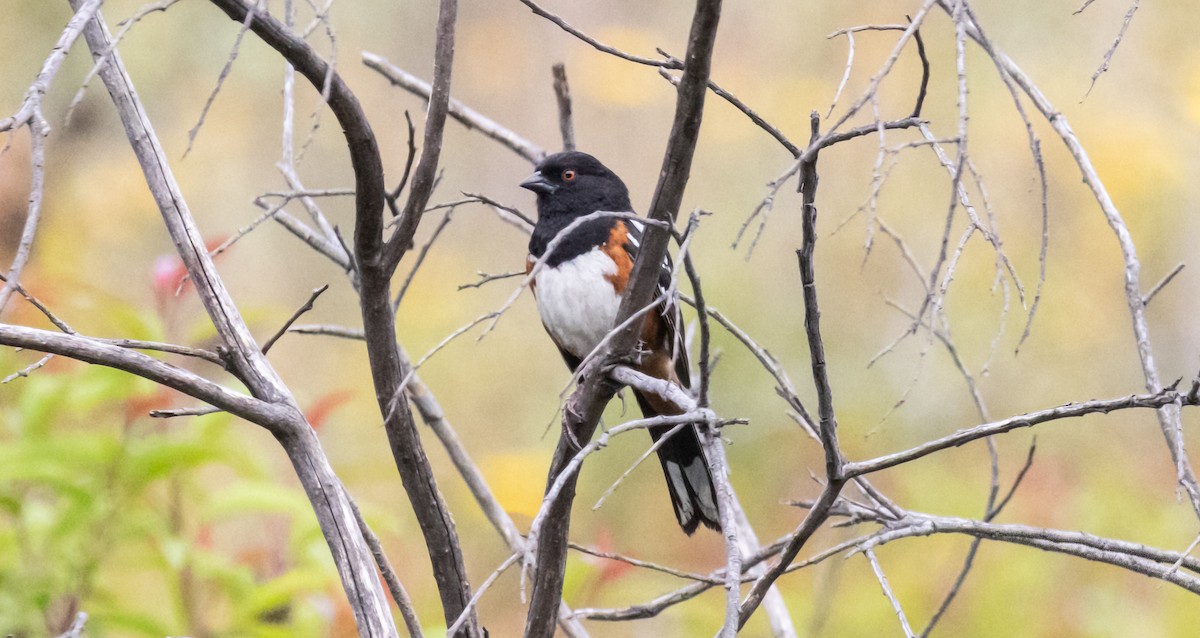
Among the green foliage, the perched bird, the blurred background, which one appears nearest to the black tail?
the perched bird

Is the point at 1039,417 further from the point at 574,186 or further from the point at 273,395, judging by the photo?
the point at 574,186

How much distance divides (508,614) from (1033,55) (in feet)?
12.4

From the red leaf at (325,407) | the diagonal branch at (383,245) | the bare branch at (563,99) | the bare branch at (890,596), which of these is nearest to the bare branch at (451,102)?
the bare branch at (563,99)

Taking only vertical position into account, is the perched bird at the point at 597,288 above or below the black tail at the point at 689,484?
above

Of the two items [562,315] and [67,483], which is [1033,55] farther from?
[67,483]

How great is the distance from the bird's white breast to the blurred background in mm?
1525

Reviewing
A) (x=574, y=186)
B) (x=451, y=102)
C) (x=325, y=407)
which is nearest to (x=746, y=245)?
(x=574, y=186)

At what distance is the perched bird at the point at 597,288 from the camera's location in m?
2.10

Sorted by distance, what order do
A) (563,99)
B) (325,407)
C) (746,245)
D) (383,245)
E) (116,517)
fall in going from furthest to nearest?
(746,245)
(563,99)
(325,407)
(116,517)
(383,245)

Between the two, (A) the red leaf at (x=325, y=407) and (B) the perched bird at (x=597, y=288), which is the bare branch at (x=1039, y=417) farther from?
(A) the red leaf at (x=325, y=407)

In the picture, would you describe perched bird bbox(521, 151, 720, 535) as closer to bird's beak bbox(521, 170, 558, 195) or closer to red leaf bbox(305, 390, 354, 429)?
bird's beak bbox(521, 170, 558, 195)

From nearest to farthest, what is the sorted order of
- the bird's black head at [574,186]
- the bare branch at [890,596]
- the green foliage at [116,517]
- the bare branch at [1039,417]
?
1. the bare branch at [1039,417]
2. the bare branch at [890,596]
3. the green foliage at [116,517]
4. the bird's black head at [574,186]

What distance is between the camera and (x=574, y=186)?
240 cm

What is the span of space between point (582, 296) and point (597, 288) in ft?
0.12
